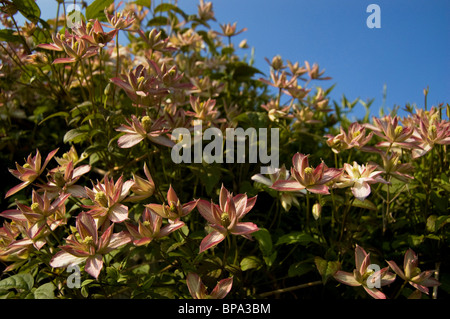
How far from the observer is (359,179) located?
0.88 meters

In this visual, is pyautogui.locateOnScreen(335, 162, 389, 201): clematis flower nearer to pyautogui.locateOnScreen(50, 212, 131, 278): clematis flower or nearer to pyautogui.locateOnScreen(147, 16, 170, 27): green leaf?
pyautogui.locateOnScreen(50, 212, 131, 278): clematis flower

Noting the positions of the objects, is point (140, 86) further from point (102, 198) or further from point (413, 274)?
point (413, 274)

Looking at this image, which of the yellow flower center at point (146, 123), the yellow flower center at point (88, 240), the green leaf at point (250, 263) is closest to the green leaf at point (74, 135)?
the yellow flower center at point (146, 123)

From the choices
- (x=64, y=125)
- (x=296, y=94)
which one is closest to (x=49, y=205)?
(x=296, y=94)

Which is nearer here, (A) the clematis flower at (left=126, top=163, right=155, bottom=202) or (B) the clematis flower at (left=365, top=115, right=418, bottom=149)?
(A) the clematis flower at (left=126, top=163, right=155, bottom=202)

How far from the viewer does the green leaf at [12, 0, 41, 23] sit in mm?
1184

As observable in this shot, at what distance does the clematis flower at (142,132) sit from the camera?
88cm

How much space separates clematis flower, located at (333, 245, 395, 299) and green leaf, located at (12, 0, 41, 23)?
4.12 ft

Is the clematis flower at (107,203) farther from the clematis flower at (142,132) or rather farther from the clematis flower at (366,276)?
the clematis flower at (366,276)

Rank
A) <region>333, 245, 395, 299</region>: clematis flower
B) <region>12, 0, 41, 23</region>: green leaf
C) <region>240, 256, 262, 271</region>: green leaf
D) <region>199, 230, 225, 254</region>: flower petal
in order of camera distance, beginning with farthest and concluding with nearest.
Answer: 1. <region>12, 0, 41, 23</region>: green leaf
2. <region>240, 256, 262, 271</region>: green leaf
3. <region>333, 245, 395, 299</region>: clematis flower
4. <region>199, 230, 225, 254</region>: flower petal

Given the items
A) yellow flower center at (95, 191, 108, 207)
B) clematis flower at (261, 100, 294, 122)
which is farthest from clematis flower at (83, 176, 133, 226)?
clematis flower at (261, 100, 294, 122)
